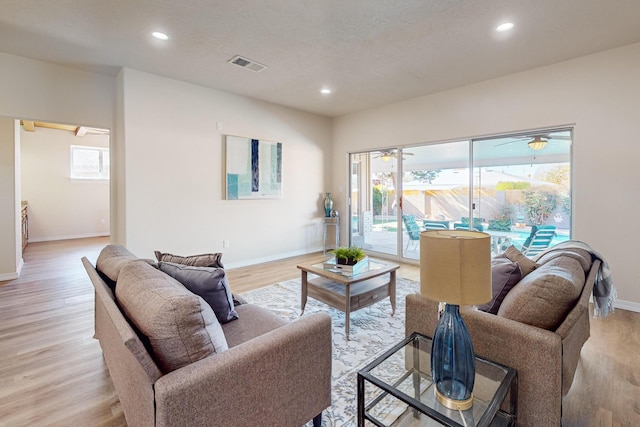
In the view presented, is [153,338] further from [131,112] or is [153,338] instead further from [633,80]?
[633,80]

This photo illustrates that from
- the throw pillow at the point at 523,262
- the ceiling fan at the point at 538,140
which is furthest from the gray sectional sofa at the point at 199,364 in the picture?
the ceiling fan at the point at 538,140

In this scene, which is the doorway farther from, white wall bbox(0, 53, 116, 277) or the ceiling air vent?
the ceiling air vent

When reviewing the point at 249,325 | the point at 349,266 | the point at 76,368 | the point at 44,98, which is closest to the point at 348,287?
the point at 349,266

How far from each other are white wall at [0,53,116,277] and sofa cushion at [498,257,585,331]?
508cm

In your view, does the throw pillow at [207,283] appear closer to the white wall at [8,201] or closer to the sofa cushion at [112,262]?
the sofa cushion at [112,262]

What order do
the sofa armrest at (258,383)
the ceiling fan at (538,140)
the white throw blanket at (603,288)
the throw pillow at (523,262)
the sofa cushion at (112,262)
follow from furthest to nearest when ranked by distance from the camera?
the ceiling fan at (538,140)
the white throw blanket at (603,288)
the throw pillow at (523,262)
the sofa cushion at (112,262)
the sofa armrest at (258,383)

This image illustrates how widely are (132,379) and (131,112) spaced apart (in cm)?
373

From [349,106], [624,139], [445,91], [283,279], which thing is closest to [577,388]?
[624,139]

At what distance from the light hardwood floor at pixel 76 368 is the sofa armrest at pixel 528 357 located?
60cm

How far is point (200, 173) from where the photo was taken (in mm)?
4434

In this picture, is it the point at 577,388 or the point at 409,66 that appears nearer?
the point at 577,388

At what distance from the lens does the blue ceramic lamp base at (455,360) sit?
115 cm

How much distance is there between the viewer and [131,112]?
12.3 feet

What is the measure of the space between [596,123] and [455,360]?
3812 mm
